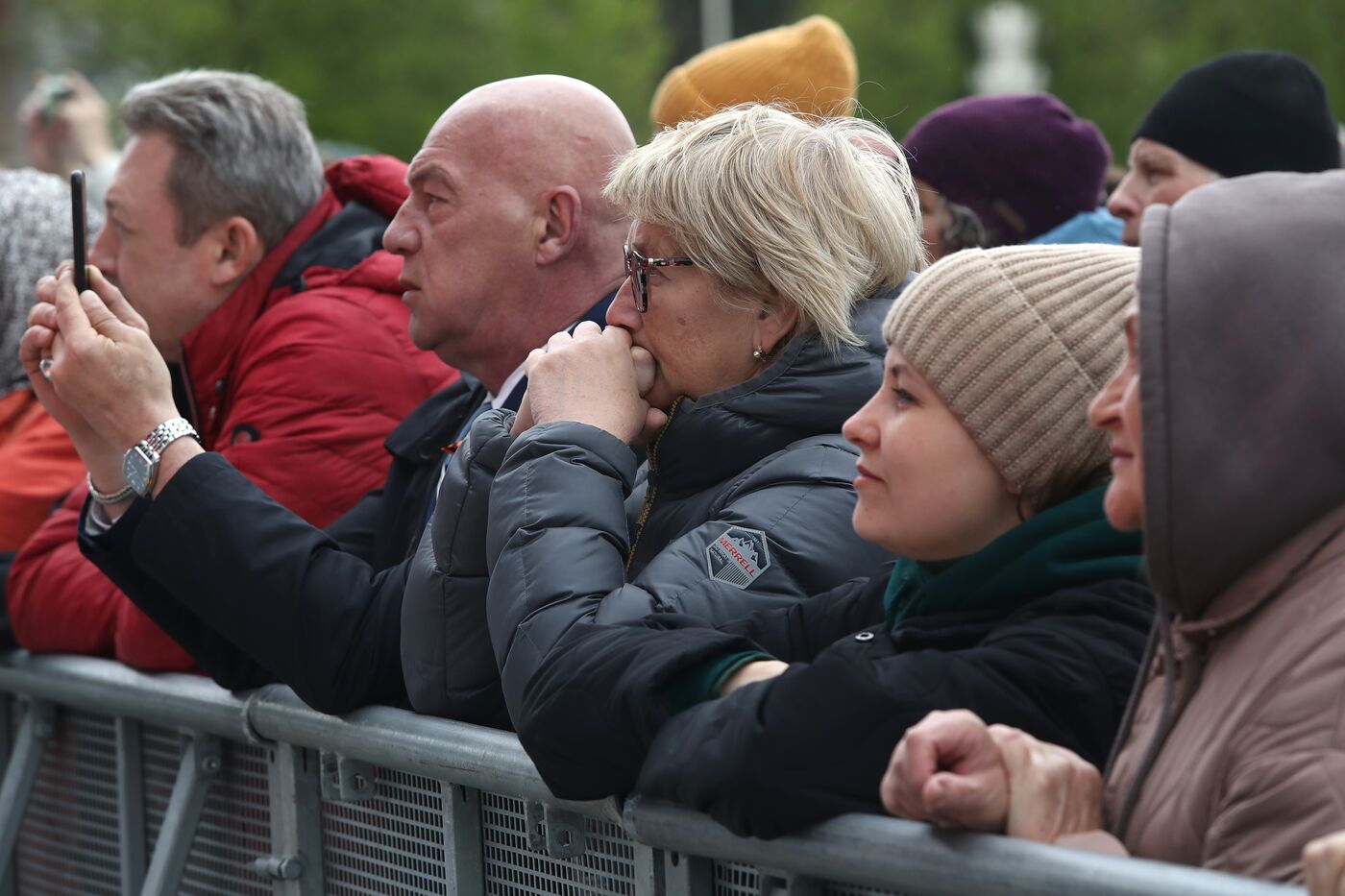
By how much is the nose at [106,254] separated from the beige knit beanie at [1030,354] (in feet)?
9.64

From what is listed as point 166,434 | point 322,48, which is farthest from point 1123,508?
point 322,48

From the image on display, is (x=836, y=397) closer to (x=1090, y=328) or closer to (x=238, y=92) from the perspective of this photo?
(x=1090, y=328)

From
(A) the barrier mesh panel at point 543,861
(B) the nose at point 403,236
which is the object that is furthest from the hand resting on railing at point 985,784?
(B) the nose at point 403,236

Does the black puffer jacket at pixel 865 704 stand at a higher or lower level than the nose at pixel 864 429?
lower

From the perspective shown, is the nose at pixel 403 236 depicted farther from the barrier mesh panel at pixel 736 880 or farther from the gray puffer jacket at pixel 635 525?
the barrier mesh panel at pixel 736 880

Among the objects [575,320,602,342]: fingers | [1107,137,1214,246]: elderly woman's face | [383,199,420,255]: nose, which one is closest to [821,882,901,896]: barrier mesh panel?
[575,320,602,342]: fingers

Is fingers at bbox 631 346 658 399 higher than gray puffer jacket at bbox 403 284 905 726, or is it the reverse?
fingers at bbox 631 346 658 399

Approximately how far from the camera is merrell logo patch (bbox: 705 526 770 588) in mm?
2961

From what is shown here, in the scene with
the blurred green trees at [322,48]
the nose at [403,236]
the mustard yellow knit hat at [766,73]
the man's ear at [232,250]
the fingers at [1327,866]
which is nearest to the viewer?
the fingers at [1327,866]

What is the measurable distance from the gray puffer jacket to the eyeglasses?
0.62 ft

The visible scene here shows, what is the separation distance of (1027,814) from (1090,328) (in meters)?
0.67

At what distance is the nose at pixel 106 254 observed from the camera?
191 inches

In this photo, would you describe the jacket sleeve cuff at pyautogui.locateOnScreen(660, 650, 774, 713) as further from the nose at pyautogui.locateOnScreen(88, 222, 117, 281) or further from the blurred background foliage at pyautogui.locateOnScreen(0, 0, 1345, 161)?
the blurred background foliage at pyautogui.locateOnScreen(0, 0, 1345, 161)

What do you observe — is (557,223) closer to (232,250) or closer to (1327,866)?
(232,250)
